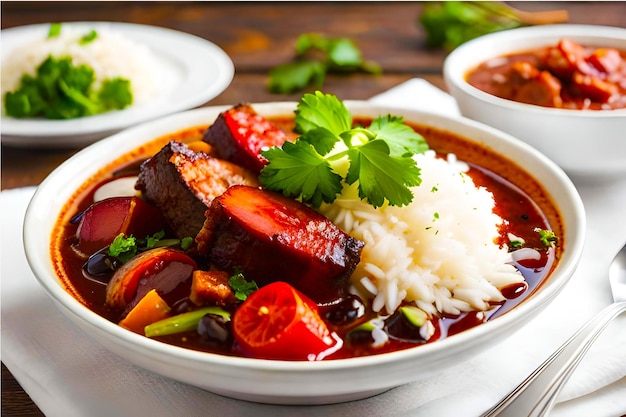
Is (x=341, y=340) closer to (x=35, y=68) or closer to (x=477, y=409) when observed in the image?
(x=477, y=409)

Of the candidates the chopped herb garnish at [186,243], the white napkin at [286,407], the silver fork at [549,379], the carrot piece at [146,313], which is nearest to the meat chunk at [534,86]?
the white napkin at [286,407]

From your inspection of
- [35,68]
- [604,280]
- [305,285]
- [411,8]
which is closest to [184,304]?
[305,285]

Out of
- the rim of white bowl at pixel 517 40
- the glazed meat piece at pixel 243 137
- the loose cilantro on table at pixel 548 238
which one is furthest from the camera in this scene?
the rim of white bowl at pixel 517 40

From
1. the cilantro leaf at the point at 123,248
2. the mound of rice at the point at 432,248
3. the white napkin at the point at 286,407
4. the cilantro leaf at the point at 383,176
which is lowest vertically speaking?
the white napkin at the point at 286,407

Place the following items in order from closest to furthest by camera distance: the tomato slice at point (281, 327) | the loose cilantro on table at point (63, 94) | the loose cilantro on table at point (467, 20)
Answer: the tomato slice at point (281, 327)
the loose cilantro on table at point (63, 94)
the loose cilantro on table at point (467, 20)

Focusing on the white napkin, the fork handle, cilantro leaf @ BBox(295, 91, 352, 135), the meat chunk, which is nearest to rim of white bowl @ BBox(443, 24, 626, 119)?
the meat chunk

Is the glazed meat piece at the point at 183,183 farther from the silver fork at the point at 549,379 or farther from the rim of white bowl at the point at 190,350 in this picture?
the silver fork at the point at 549,379

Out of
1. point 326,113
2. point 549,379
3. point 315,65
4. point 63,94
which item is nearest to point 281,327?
point 549,379
